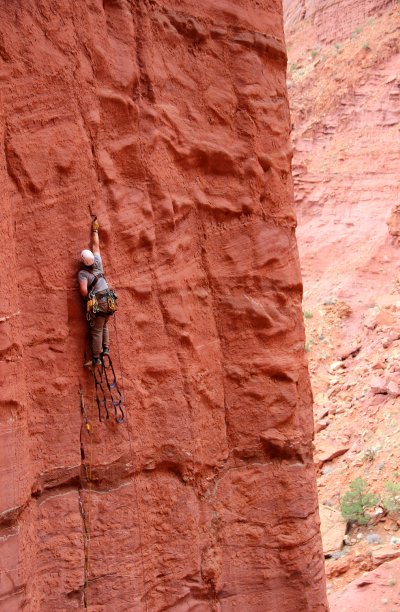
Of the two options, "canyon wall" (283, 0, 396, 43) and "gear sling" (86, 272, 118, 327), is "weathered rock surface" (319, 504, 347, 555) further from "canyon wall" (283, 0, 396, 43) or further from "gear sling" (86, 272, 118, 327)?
"canyon wall" (283, 0, 396, 43)

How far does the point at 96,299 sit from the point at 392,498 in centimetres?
1007

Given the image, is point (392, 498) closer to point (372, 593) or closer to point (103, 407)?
point (372, 593)

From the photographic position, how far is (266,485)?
671 cm

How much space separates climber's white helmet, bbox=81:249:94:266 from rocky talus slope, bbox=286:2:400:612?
754cm

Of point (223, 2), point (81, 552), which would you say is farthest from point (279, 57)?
point (81, 552)

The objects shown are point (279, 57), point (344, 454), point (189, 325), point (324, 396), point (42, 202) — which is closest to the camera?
point (42, 202)

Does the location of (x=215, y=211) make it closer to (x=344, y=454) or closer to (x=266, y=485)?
(x=266, y=485)

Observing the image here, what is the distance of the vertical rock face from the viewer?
5270mm

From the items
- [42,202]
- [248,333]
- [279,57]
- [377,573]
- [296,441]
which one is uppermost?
[279,57]

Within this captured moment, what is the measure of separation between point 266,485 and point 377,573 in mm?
5971

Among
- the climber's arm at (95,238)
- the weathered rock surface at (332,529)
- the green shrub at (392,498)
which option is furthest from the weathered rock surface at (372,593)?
the climber's arm at (95,238)

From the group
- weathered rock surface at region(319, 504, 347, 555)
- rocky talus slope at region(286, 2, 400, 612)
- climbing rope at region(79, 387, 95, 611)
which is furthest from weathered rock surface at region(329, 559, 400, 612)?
climbing rope at region(79, 387, 95, 611)

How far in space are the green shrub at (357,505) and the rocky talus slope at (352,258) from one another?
150mm

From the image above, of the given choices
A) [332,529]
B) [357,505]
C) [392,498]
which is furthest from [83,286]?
[332,529]
